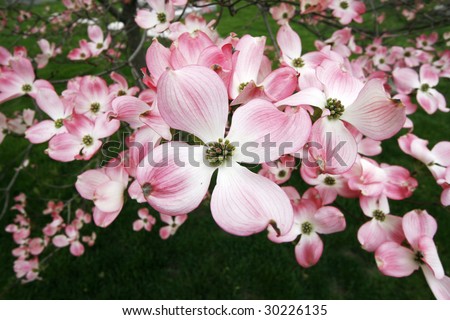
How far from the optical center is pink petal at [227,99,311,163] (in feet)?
1.75

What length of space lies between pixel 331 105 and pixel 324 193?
0.35m

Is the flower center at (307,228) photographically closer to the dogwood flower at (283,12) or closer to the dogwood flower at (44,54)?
the dogwood flower at (283,12)

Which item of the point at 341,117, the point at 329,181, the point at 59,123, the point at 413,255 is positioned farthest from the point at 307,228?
the point at 59,123

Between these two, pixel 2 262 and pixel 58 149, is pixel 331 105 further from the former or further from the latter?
pixel 2 262

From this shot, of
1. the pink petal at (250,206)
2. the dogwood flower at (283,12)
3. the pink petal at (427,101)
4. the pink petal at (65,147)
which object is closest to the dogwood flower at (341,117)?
the pink petal at (250,206)

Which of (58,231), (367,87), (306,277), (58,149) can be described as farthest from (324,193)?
(58,231)

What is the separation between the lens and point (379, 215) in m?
0.84

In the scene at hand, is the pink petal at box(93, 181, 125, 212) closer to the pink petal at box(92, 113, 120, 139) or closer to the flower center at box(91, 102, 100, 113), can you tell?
the pink petal at box(92, 113, 120, 139)

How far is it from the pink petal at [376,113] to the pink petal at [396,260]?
33 cm

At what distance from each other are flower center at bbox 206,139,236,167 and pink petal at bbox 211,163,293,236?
0.05m

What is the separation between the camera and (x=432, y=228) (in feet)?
2.59

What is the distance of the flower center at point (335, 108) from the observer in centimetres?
62
